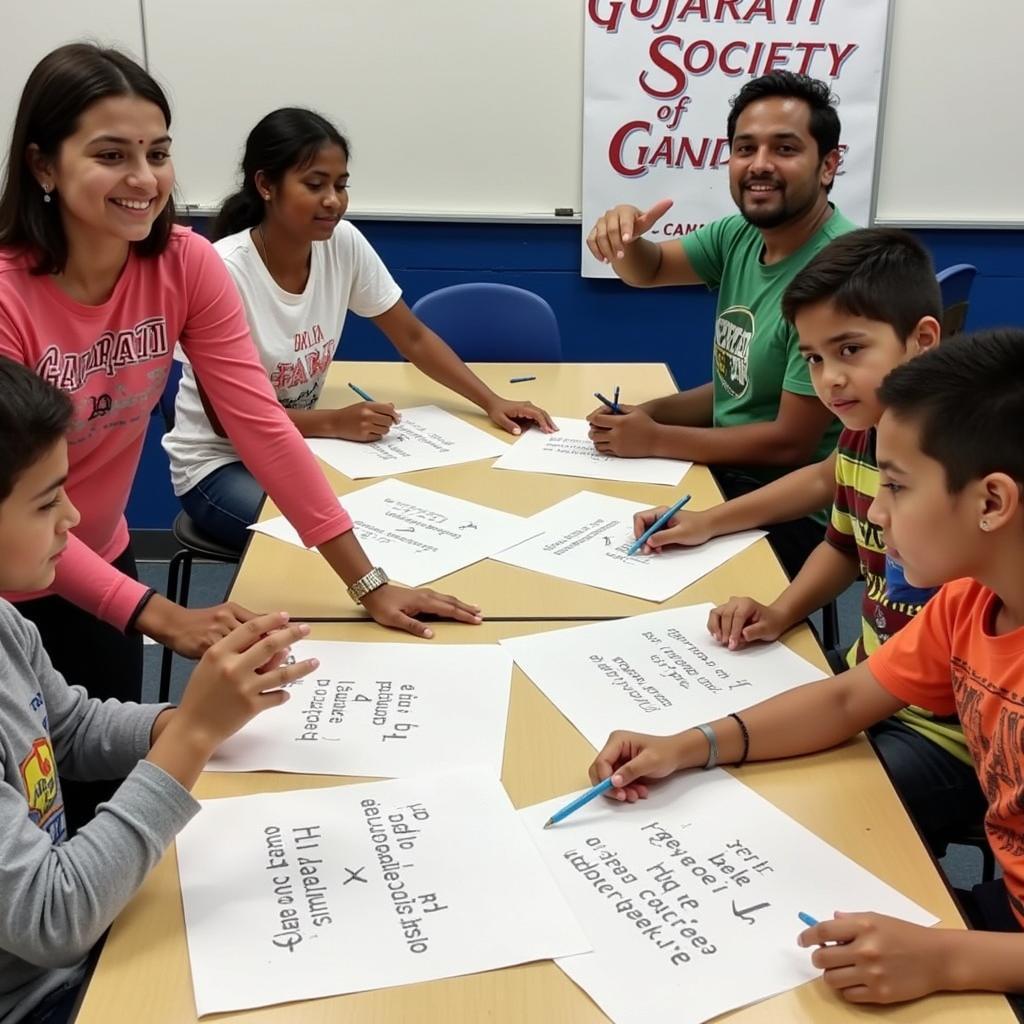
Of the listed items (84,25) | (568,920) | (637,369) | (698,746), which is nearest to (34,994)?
(568,920)

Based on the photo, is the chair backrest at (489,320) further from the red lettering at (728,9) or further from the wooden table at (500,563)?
the red lettering at (728,9)

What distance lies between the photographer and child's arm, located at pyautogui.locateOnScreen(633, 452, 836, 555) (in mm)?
1633

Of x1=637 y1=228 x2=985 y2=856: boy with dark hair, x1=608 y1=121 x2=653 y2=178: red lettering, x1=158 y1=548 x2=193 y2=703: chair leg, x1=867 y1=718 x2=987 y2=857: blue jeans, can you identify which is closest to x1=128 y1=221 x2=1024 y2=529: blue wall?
x1=608 y1=121 x2=653 y2=178: red lettering

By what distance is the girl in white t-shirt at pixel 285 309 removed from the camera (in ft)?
6.95

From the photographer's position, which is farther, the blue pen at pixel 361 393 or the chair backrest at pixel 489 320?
the chair backrest at pixel 489 320

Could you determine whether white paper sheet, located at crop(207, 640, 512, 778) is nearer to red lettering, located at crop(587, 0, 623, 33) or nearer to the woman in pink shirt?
the woman in pink shirt

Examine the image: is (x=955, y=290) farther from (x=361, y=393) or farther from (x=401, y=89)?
(x=401, y=89)

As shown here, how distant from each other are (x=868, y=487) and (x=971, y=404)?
47 cm

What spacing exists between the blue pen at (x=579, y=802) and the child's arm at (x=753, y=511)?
2.12 feet

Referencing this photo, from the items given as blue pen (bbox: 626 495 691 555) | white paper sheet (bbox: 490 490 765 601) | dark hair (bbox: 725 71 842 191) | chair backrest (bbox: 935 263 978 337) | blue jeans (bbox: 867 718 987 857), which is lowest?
blue jeans (bbox: 867 718 987 857)

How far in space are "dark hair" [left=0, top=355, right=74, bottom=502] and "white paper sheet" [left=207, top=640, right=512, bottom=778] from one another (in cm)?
36

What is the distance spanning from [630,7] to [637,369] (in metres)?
1.15

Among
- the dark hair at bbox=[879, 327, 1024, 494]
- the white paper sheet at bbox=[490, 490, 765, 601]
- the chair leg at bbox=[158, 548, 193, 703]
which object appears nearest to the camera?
the dark hair at bbox=[879, 327, 1024, 494]

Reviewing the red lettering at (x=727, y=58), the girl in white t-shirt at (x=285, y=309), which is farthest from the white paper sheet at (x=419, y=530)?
the red lettering at (x=727, y=58)
